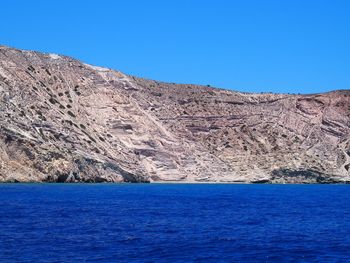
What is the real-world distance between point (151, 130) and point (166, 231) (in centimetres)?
7157

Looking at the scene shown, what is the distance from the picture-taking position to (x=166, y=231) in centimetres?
3850

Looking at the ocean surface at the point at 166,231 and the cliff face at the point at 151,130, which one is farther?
the cliff face at the point at 151,130

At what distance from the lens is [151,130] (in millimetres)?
109750

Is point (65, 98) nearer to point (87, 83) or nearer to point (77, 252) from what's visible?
point (87, 83)

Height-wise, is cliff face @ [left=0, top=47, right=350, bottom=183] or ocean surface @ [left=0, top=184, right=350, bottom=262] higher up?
cliff face @ [left=0, top=47, right=350, bottom=183]

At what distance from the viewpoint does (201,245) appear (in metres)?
33.2

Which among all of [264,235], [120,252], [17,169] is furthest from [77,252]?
[17,169]

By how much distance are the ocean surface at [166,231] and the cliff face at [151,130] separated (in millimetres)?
27784

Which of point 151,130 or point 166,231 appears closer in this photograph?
point 166,231

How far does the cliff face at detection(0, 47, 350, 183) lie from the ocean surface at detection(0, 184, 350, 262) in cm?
2778

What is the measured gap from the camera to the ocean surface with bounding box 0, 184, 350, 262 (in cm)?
2997

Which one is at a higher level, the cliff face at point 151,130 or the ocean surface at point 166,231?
the cliff face at point 151,130

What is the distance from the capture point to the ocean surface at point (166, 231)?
30.0 m

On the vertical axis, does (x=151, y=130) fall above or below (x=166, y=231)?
above
